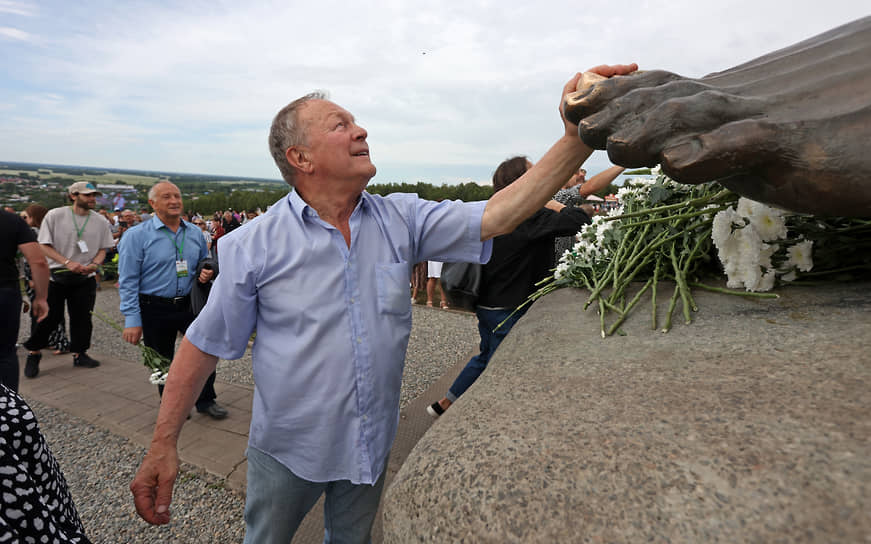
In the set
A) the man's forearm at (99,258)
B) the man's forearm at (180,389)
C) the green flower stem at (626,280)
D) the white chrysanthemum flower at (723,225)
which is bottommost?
the man's forearm at (99,258)

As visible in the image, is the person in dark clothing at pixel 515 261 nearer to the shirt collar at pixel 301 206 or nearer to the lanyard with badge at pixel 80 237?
the shirt collar at pixel 301 206

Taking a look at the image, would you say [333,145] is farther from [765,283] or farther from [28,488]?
[765,283]

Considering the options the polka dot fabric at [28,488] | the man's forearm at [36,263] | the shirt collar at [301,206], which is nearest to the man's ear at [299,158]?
the shirt collar at [301,206]

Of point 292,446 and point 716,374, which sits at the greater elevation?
point 716,374

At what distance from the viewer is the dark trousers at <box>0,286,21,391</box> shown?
3.29 meters

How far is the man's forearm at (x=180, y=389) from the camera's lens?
1620 millimetres

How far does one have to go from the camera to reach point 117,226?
1400 centimetres

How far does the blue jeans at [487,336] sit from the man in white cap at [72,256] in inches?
179

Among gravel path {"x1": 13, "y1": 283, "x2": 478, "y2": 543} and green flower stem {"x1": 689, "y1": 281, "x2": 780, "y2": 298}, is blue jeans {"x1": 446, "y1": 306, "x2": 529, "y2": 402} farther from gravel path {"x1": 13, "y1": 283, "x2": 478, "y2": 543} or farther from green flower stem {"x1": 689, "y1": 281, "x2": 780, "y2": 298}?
green flower stem {"x1": 689, "y1": 281, "x2": 780, "y2": 298}

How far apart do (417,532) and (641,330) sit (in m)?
1.05

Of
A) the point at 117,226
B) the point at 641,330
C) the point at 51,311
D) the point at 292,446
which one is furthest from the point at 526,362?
the point at 117,226

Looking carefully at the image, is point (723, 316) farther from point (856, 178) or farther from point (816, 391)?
point (856, 178)

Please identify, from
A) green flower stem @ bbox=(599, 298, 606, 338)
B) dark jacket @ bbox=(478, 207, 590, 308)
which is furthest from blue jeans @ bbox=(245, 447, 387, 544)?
dark jacket @ bbox=(478, 207, 590, 308)

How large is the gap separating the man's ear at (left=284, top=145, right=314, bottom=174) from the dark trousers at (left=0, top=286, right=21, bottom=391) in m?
3.04
